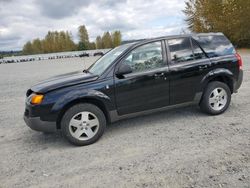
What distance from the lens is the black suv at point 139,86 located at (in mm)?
3805

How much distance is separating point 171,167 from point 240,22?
32.1 m

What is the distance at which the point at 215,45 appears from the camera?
193 inches

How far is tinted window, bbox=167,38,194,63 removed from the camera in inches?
177

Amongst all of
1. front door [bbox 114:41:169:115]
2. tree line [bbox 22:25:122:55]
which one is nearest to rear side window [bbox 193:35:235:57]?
front door [bbox 114:41:169:115]

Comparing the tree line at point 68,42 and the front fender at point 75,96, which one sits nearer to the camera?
the front fender at point 75,96

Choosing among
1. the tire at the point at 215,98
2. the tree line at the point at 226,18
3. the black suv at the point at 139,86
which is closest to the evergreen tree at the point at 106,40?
the tree line at the point at 226,18

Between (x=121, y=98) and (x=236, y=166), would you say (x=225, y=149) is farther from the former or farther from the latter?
(x=121, y=98)

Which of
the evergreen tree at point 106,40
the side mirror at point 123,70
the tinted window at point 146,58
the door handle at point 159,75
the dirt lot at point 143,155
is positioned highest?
the evergreen tree at point 106,40

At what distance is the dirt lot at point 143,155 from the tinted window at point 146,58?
1211 mm

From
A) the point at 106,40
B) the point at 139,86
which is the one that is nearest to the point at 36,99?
the point at 139,86

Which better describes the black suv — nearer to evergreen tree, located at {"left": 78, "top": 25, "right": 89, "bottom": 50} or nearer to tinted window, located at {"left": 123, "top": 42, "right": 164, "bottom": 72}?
tinted window, located at {"left": 123, "top": 42, "right": 164, "bottom": 72}

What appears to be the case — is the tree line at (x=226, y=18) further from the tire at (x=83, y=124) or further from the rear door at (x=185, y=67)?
the tire at (x=83, y=124)

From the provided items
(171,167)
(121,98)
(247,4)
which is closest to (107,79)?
(121,98)

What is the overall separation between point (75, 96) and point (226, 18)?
32733mm
